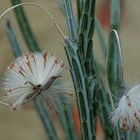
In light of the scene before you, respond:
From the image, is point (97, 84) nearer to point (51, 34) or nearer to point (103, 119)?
point (103, 119)

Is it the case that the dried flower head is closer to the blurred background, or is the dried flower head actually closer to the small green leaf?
the small green leaf

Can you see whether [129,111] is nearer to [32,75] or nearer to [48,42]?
[32,75]

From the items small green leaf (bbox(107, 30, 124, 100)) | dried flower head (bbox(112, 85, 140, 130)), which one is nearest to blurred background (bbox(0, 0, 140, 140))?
small green leaf (bbox(107, 30, 124, 100))

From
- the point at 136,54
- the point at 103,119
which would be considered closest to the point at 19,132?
the point at 136,54

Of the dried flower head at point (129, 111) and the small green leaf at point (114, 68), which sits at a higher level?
the small green leaf at point (114, 68)

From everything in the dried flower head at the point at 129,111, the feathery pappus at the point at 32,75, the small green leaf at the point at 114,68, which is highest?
the small green leaf at the point at 114,68

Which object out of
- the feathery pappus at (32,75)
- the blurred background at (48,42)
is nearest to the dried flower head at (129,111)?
the feathery pappus at (32,75)

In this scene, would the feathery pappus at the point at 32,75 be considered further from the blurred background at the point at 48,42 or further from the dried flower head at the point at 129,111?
the blurred background at the point at 48,42
